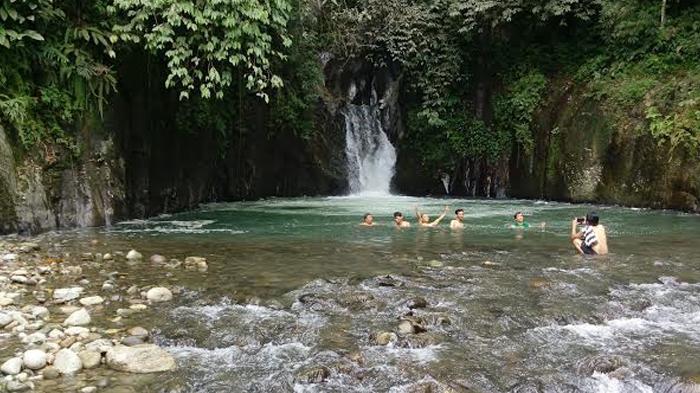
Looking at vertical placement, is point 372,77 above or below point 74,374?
above

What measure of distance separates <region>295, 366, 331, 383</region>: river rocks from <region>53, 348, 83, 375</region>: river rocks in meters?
1.76

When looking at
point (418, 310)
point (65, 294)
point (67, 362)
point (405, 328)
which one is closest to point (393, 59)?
point (418, 310)

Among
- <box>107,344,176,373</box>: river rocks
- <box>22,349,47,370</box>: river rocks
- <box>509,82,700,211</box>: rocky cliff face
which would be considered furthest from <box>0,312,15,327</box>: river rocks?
<box>509,82,700,211</box>: rocky cliff face

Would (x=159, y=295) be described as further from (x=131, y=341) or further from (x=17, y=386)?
(x=17, y=386)

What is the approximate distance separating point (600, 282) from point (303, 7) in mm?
12964

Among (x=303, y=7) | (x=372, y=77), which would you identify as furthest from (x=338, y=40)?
(x=303, y=7)

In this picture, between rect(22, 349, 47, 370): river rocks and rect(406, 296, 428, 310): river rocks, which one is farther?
rect(406, 296, 428, 310): river rocks

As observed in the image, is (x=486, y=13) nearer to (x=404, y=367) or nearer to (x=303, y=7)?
(x=303, y=7)

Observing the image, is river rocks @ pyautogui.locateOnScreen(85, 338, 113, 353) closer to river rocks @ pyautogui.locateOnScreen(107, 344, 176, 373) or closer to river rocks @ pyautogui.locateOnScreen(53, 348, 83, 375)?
river rocks @ pyautogui.locateOnScreen(107, 344, 176, 373)

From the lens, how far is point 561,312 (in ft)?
21.4

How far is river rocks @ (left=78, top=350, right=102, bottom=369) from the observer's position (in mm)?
4957

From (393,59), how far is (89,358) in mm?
19830

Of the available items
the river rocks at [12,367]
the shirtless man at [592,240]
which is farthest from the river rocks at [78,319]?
the shirtless man at [592,240]

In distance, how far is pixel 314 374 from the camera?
4.94 metres
